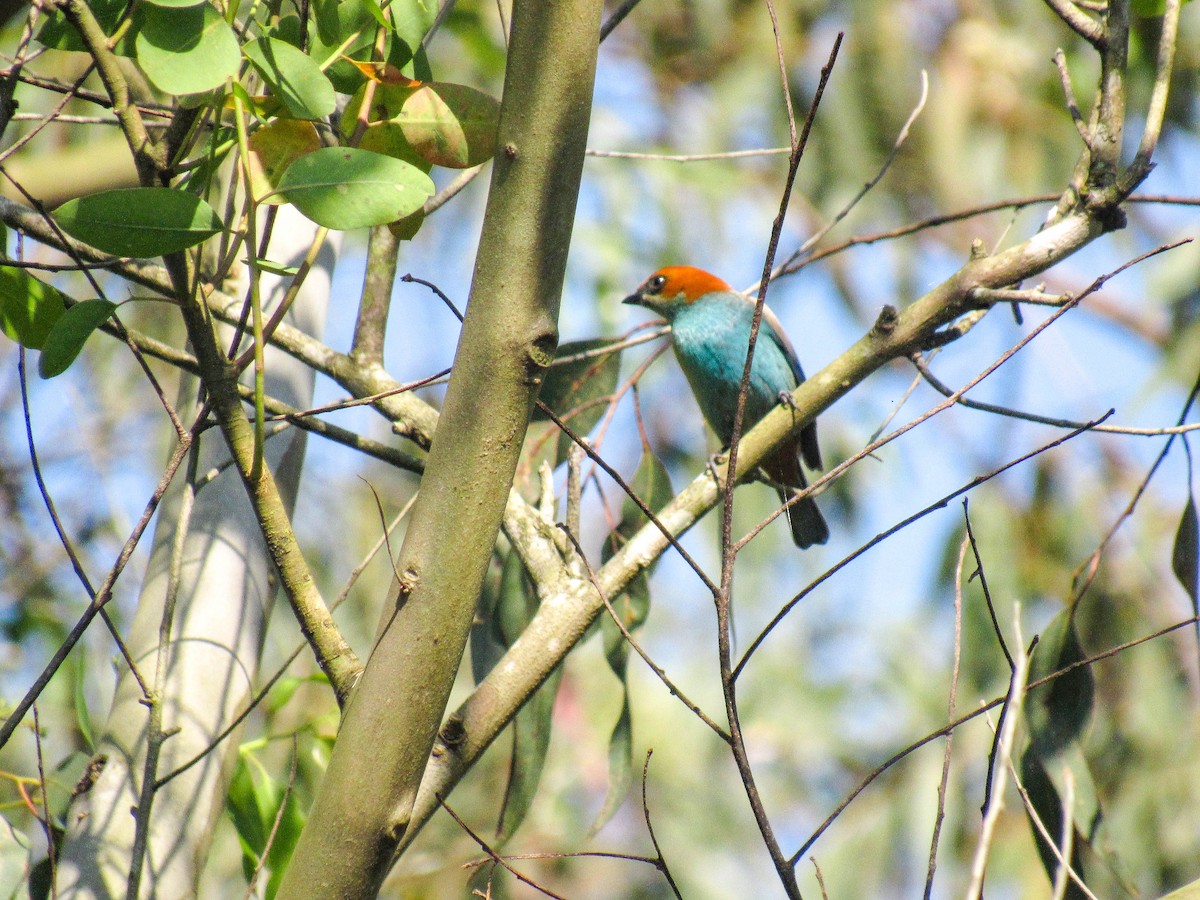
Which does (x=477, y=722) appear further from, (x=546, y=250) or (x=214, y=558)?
(x=214, y=558)

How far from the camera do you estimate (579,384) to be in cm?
327

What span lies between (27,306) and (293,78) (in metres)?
0.64

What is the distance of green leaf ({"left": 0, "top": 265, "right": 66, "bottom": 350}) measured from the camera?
1.78 metres

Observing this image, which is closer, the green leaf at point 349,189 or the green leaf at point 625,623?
the green leaf at point 349,189

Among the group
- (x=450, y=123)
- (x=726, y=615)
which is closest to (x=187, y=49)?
(x=450, y=123)

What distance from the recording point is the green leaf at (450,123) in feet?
5.28

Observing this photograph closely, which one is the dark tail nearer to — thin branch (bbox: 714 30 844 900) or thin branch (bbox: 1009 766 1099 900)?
thin branch (bbox: 1009 766 1099 900)

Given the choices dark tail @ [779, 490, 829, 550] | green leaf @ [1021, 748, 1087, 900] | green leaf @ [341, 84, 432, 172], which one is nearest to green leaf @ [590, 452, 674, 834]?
green leaf @ [1021, 748, 1087, 900]

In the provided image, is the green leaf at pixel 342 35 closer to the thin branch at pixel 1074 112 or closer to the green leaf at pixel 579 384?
the thin branch at pixel 1074 112

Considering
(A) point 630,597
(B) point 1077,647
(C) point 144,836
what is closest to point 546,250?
(C) point 144,836

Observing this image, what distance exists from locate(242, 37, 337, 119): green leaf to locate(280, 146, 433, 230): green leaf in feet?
0.20

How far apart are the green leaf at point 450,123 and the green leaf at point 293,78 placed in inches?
5.8

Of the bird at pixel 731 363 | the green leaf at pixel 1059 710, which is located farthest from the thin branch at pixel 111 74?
the bird at pixel 731 363

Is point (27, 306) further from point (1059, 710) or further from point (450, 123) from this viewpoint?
point (1059, 710)
